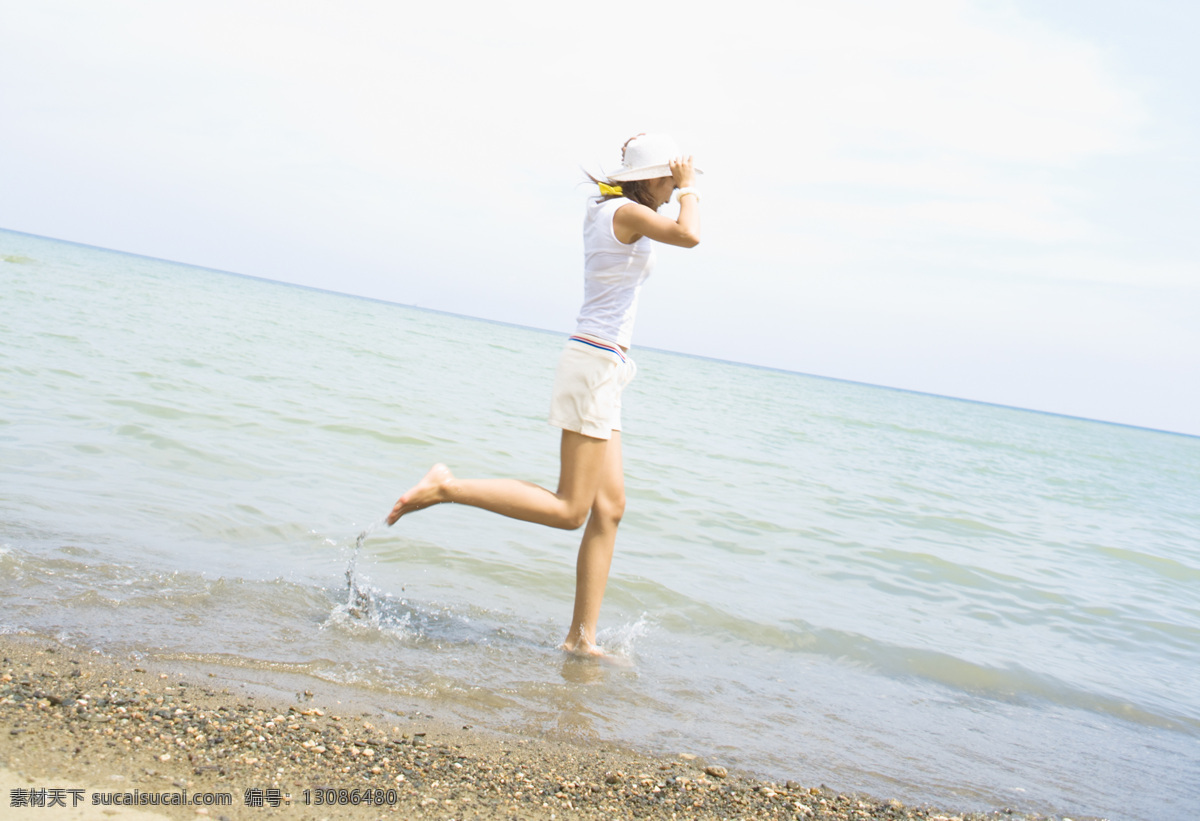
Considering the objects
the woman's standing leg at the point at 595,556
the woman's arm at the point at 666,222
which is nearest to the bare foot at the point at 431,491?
the woman's standing leg at the point at 595,556

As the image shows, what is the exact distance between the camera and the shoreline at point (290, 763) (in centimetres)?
219

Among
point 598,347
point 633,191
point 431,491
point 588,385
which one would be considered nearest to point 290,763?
point 431,491

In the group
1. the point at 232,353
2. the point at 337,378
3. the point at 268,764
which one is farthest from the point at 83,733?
the point at 232,353

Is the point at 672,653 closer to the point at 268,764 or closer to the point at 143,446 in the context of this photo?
the point at 268,764

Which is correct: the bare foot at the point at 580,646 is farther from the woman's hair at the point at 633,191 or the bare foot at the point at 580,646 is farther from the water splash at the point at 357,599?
the woman's hair at the point at 633,191

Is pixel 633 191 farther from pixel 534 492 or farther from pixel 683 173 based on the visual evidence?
pixel 534 492

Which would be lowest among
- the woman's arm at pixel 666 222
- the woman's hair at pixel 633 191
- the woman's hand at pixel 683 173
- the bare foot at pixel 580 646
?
the bare foot at pixel 580 646

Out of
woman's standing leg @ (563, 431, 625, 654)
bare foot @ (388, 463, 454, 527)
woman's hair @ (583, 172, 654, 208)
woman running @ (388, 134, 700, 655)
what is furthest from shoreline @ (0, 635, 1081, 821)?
woman's hair @ (583, 172, 654, 208)

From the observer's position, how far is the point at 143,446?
22.0 ft

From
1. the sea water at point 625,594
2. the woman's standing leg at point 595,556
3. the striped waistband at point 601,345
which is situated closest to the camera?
the sea water at point 625,594

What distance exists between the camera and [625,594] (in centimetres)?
545

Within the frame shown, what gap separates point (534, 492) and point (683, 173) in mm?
1461

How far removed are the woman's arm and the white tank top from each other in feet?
0.15

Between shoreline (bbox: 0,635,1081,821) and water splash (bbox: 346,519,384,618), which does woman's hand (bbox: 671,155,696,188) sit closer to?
water splash (bbox: 346,519,384,618)
